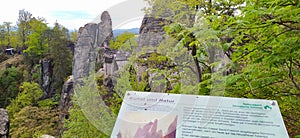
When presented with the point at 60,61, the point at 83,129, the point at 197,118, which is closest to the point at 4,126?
the point at 83,129

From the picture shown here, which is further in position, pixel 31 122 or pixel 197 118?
pixel 31 122

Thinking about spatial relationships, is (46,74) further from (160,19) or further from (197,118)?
(197,118)

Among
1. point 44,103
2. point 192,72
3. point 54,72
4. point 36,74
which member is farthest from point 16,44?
point 192,72

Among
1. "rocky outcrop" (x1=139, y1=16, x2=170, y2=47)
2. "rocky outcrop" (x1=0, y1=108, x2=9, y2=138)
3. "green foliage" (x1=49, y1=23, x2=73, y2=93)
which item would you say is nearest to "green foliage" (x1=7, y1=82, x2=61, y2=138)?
"rocky outcrop" (x1=0, y1=108, x2=9, y2=138)

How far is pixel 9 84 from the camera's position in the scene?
18812 mm

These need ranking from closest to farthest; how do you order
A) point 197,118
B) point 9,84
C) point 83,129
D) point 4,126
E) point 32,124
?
point 197,118 < point 83,129 < point 4,126 < point 32,124 < point 9,84

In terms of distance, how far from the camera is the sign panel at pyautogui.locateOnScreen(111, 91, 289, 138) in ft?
3.99

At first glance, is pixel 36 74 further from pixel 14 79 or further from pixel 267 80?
pixel 267 80

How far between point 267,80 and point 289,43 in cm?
32

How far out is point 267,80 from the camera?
5.57 ft

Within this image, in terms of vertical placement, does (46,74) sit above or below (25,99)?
above

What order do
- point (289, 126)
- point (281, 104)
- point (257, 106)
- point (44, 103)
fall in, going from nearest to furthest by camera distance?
point (257, 106) < point (281, 104) < point (289, 126) < point (44, 103)

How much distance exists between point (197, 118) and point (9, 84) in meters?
20.9

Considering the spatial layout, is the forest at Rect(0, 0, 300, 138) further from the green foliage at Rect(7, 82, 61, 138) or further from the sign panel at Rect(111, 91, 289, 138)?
the green foliage at Rect(7, 82, 61, 138)
